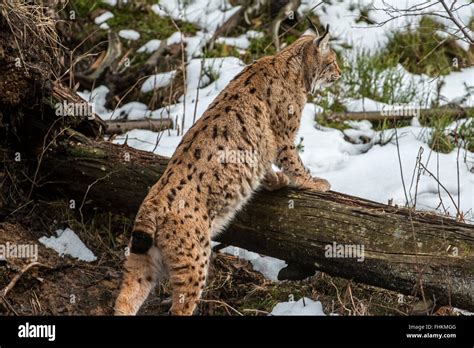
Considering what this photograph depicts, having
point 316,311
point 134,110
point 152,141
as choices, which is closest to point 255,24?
point 134,110

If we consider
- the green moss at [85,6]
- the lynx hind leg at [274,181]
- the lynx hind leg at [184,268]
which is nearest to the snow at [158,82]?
the green moss at [85,6]

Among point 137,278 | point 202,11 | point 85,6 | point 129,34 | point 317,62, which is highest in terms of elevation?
point 202,11

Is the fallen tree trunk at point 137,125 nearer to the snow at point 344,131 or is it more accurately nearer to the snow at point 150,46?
the snow at point 344,131

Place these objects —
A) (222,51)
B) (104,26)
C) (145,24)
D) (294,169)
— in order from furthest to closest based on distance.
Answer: (145,24), (104,26), (222,51), (294,169)

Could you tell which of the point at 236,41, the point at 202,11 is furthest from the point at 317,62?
the point at 202,11

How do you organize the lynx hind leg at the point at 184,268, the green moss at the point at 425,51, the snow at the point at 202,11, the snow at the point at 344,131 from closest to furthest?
1. the lynx hind leg at the point at 184,268
2. the snow at the point at 344,131
3. the green moss at the point at 425,51
4. the snow at the point at 202,11

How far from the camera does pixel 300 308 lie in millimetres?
5727

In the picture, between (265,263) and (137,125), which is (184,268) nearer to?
(265,263)

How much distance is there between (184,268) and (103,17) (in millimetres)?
5054

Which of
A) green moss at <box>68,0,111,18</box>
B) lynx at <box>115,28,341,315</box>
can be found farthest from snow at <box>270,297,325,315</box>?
green moss at <box>68,0,111,18</box>

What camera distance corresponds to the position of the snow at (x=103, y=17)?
9328mm

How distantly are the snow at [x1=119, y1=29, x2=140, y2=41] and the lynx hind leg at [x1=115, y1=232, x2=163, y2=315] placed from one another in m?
4.54

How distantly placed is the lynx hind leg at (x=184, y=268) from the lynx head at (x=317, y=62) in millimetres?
1767
